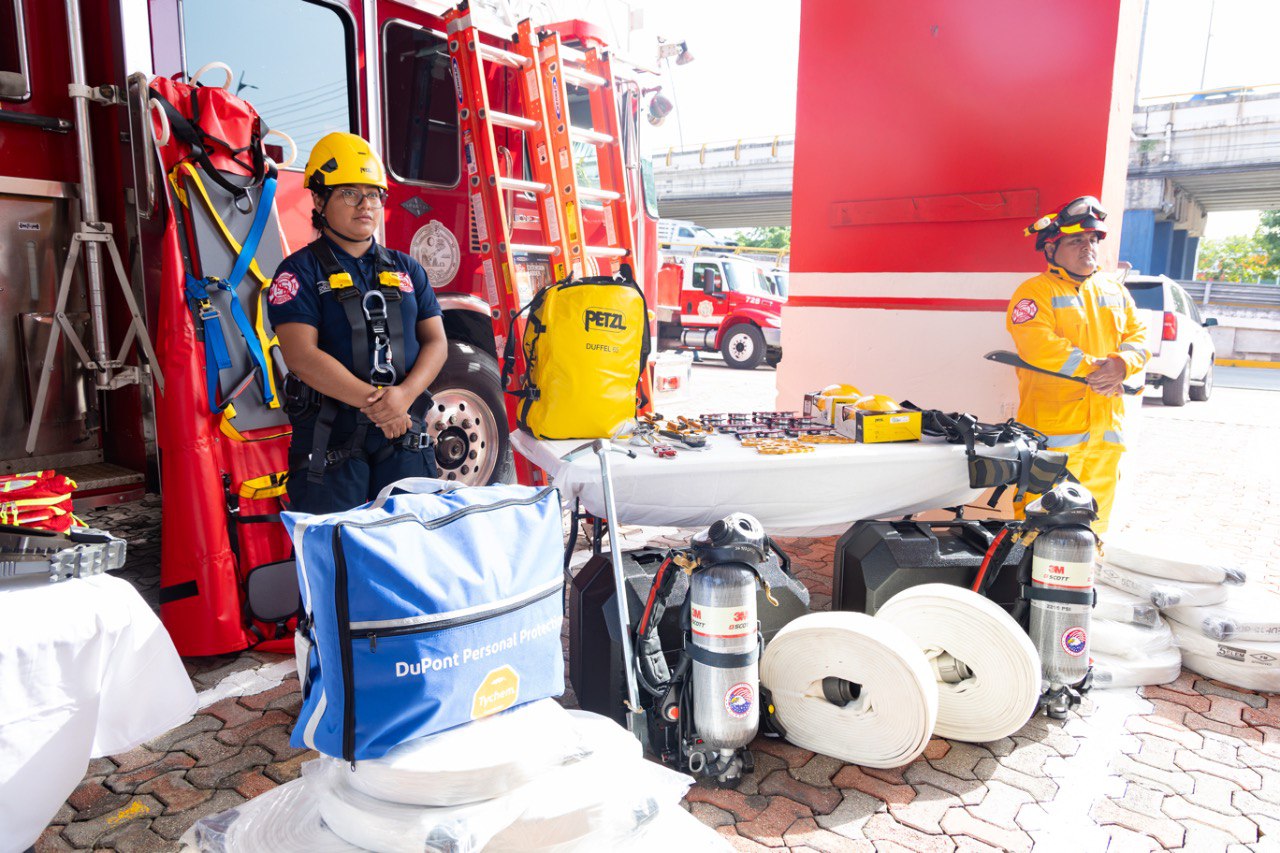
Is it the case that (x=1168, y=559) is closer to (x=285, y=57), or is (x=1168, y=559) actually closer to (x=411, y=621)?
(x=411, y=621)

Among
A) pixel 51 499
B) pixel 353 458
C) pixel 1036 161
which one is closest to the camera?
pixel 51 499

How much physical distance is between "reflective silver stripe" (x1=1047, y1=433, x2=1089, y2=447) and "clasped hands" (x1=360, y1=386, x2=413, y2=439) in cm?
310

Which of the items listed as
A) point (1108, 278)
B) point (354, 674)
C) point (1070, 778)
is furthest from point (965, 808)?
point (1108, 278)

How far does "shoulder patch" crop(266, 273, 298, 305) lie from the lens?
109 inches

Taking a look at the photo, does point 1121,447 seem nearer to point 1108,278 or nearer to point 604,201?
point 1108,278

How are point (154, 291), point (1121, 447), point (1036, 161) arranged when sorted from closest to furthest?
1. point (154, 291)
2. point (1121, 447)
3. point (1036, 161)

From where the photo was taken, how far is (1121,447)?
4074 mm

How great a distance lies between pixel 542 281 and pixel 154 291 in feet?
7.36

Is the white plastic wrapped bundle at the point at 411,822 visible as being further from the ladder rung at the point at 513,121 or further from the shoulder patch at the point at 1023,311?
the ladder rung at the point at 513,121

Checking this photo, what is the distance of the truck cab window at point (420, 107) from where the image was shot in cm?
471

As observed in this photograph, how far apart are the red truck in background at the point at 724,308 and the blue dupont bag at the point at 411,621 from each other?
14.0m

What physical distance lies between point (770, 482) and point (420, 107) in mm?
3229

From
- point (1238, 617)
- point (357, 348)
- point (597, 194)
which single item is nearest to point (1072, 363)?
point (1238, 617)

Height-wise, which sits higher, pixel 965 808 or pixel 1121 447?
pixel 1121 447
